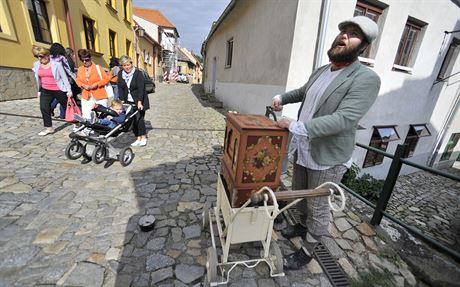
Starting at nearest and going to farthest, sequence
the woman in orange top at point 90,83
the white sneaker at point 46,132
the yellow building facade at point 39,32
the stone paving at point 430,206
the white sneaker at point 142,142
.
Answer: the woman in orange top at point 90,83 → the white sneaker at point 46,132 → the white sneaker at point 142,142 → the stone paving at point 430,206 → the yellow building facade at point 39,32

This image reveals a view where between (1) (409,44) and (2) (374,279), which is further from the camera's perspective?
(1) (409,44)

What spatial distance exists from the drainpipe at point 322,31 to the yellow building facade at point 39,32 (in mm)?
8417

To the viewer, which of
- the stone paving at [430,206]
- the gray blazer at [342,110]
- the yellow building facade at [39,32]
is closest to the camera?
the gray blazer at [342,110]

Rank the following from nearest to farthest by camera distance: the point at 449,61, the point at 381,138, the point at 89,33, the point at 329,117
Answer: the point at 329,117 → the point at 381,138 → the point at 449,61 → the point at 89,33

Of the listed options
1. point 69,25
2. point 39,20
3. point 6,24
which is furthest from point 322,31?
point 69,25

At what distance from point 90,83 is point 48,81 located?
87cm

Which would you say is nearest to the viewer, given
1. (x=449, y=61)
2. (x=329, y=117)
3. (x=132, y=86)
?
(x=329, y=117)

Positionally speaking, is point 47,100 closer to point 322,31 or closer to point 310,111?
point 310,111

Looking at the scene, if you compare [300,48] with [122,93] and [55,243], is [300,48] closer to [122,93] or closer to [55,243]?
[122,93]

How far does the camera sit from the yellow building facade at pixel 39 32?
20.6ft

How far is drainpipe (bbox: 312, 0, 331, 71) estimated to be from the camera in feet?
14.4

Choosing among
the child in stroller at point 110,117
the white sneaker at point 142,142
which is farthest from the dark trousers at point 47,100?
the white sneaker at point 142,142

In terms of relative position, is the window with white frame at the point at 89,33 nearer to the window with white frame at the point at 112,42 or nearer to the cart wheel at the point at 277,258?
the window with white frame at the point at 112,42

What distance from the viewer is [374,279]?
199 cm
